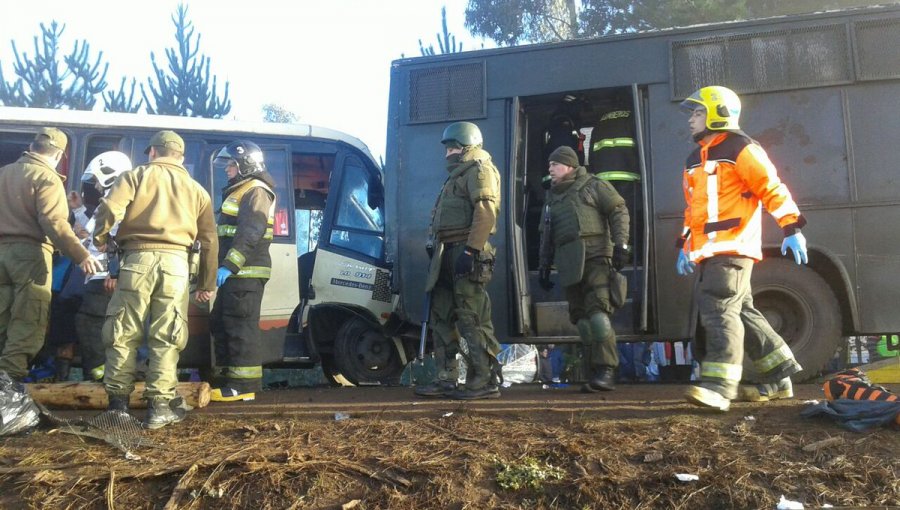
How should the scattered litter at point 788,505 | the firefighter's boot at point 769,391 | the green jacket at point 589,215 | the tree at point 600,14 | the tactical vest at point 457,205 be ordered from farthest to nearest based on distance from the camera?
the tree at point 600,14 < the green jacket at point 589,215 < the tactical vest at point 457,205 < the firefighter's boot at point 769,391 < the scattered litter at point 788,505

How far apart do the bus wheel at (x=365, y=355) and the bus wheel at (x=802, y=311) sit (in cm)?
355

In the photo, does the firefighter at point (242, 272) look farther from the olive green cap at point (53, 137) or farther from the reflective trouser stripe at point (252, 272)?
the olive green cap at point (53, 137)

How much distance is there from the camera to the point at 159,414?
14.2 feet

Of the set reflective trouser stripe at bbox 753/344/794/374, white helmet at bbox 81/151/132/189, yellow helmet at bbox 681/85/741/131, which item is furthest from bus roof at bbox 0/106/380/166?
reflective trouser stripe at bbox 753/344/794/374

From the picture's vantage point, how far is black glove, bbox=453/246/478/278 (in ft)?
16.3

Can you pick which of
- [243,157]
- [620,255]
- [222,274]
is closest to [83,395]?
[222,274]

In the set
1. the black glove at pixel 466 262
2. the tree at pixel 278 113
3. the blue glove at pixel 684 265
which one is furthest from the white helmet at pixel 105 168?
the tree at pixel 278 113

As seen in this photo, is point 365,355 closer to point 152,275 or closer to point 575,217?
point 575,217

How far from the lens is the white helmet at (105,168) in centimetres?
→ 595

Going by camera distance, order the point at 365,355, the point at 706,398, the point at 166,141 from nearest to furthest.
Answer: the point at 706,398 < the point at 166,141 < the point at 365,355

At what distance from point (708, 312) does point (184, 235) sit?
3357 mm

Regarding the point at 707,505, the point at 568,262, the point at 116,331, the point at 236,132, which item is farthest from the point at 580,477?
the point at 236,132

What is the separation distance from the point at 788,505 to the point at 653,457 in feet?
1.98

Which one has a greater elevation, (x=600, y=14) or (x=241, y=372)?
(x=600, y=14)
